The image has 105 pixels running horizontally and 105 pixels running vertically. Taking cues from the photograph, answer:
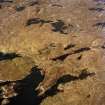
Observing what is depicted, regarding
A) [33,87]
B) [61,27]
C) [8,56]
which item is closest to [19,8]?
[61,27]

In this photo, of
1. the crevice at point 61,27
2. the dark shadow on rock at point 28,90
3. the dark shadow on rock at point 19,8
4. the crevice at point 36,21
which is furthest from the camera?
the dark shadow on rock at point 19,8

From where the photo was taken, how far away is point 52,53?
598 centimetres

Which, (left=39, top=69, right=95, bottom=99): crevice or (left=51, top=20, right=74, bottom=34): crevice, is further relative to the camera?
(left=51, top=20, right=74, bottom=34): crevice

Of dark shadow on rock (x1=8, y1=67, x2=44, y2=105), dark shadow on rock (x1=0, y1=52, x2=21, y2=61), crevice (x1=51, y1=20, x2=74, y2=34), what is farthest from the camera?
crevice (x1=51, y1=20, x2=74, y2=34)

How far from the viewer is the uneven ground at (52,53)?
4961 millimetres

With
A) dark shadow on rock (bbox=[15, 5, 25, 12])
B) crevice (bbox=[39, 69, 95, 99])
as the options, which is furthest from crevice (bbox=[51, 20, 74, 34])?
crevice (bbox=[39, 69, 95, 99])

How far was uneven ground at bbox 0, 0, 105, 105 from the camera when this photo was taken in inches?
195

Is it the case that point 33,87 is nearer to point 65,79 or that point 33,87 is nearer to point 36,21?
point 65,79

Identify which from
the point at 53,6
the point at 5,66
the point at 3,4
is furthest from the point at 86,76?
the point at 3,4

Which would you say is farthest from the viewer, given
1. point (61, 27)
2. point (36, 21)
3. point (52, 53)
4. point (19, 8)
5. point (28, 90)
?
point (19, 8)

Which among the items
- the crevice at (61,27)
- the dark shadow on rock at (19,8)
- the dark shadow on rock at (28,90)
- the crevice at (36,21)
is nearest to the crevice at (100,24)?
the crevice at (61,27)

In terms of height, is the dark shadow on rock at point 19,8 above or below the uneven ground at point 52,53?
above

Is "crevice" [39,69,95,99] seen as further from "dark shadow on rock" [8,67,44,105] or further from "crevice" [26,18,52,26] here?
"crevice" [26,18,52,26]

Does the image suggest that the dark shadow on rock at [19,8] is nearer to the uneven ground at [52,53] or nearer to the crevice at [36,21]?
the uneven ground at [52,53]
